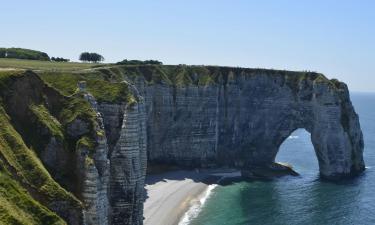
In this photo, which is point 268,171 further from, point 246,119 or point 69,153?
point 69,153

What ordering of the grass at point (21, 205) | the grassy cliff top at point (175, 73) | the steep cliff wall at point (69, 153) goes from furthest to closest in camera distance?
the grassy cliff top at point (175, 73), the steep cliff wall at point (69, 153), the grass at point (21, 205)

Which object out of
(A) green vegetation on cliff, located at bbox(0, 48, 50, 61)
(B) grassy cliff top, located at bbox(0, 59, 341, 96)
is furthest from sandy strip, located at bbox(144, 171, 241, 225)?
(A) green vegetation on cliff, located at bbox(0, 48, 50, 61)

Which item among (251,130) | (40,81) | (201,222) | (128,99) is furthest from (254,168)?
(40,81)

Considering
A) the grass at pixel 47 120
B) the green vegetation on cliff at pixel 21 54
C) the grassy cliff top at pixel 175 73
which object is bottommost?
the grass at pixel 47 120

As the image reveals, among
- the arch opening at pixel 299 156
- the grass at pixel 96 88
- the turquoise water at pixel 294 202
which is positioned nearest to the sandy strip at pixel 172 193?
the turquoise water at pixel 294 202

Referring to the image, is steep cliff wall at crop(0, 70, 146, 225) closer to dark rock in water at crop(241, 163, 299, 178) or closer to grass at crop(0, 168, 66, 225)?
grass at crop(0, 168, 66, 225)

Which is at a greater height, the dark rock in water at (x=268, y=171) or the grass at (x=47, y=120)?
the grass at (x=47, y=120)

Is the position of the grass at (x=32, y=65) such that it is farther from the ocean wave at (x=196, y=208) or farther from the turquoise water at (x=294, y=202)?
the turquoise water at (x=294, y=202)
